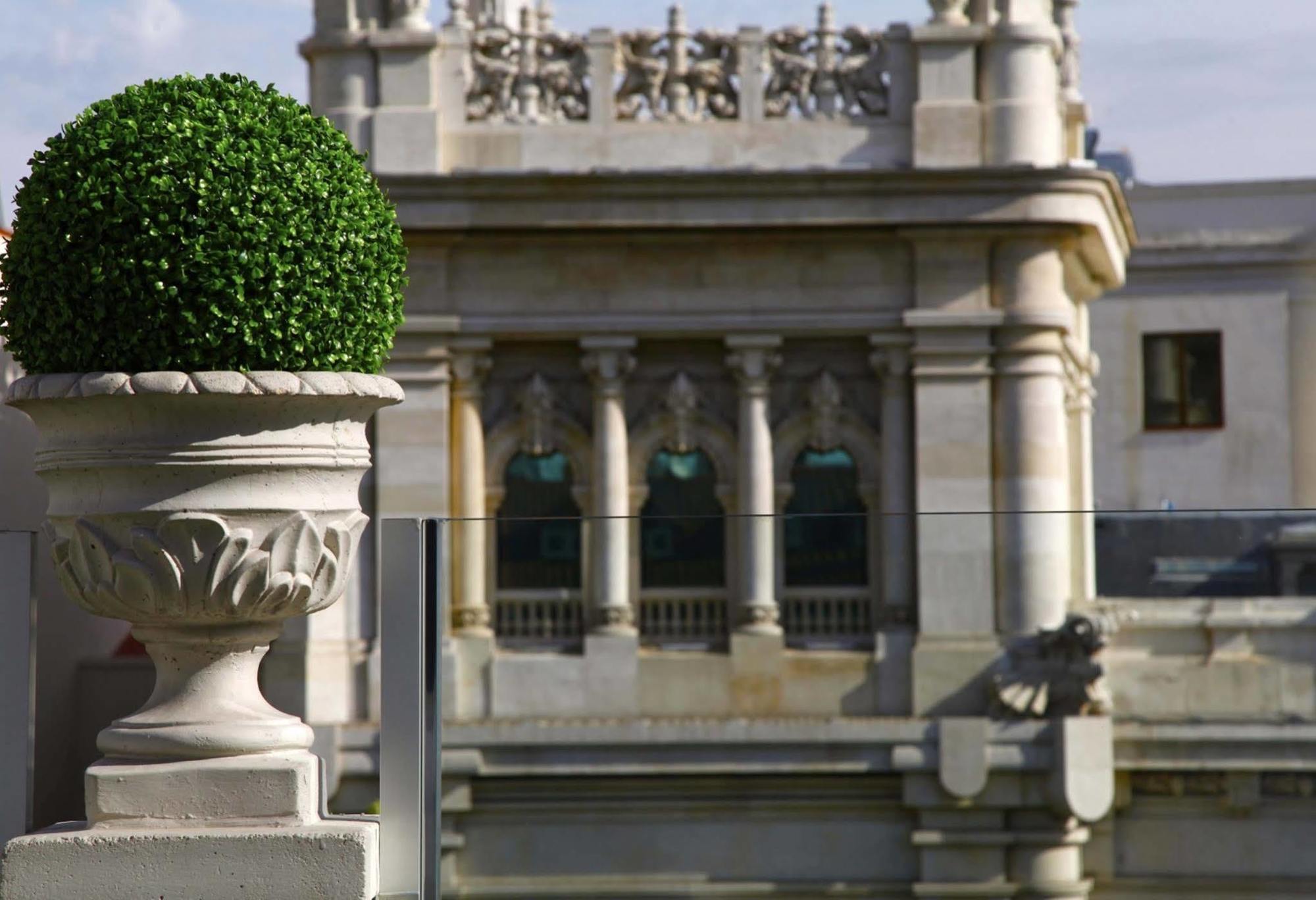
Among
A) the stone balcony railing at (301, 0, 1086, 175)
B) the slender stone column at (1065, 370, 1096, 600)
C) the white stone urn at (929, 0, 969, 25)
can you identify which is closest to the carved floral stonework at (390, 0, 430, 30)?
the stone balcony railing at (301, 0, 1086, 175)

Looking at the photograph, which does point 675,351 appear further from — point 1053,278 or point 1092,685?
point 1092,685

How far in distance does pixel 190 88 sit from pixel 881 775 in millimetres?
12855

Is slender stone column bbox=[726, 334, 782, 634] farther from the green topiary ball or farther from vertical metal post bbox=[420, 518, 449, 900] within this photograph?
the green topiary ball

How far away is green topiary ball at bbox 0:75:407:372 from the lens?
21.2 ft

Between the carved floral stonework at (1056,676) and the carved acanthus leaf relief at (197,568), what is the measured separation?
12.7 m

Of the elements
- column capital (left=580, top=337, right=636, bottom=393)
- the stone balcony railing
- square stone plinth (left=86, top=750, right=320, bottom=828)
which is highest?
the stone balcony railing

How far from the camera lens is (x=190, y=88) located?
6.93m

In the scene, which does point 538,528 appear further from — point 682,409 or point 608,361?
point 682,409

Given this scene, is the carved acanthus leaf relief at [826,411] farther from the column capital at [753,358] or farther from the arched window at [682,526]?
the arched window at [682,526]

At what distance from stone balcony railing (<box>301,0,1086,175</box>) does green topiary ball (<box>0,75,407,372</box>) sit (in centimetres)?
1575

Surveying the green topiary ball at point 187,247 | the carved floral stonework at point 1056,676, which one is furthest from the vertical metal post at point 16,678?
the carved floral stonework at point 1056,676

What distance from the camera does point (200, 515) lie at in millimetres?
6422

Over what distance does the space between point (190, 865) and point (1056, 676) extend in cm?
1468

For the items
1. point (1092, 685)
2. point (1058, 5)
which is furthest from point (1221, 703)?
point (1058, 5)
